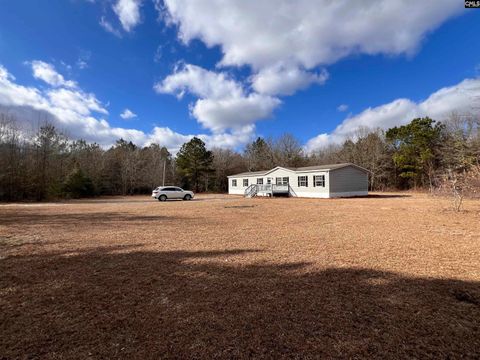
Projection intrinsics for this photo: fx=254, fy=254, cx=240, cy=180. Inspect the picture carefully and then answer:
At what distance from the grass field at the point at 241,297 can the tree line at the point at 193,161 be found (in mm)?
22870

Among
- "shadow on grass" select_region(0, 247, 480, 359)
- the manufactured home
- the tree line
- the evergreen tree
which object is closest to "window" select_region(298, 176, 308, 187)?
the manufactured home

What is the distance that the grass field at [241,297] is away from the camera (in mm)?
2590

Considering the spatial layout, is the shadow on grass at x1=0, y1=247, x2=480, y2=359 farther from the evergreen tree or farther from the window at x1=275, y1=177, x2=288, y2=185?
the evergreen tree

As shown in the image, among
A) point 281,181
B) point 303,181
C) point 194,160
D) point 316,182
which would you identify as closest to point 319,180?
point 316,182

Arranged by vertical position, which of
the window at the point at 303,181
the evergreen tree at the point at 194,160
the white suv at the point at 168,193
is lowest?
the white suv at the point at 168,193

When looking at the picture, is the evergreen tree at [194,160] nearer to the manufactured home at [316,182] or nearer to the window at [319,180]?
the manufactured home at [316,182]

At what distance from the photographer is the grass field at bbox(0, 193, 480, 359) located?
2590mm

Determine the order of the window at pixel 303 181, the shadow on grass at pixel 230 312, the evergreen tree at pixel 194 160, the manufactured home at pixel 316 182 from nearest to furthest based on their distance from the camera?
the shadow on grass at pixel 230 312, the manufactured home at pixel 316 182, the window at pixel 303 181, the evergreen tree at pixel 194 160

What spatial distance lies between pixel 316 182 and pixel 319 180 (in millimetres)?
388

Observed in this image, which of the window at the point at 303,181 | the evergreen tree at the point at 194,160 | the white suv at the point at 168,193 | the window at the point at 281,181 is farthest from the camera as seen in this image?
the evergreen tree at the point at 194,160

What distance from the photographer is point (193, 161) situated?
4078 centimetres

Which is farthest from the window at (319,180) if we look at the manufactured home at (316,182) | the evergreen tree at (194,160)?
the evergreen tree at (194,160)

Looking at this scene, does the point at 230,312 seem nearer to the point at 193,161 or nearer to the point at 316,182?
the point at 316,182

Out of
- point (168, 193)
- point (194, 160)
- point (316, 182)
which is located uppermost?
point (194, 160)
